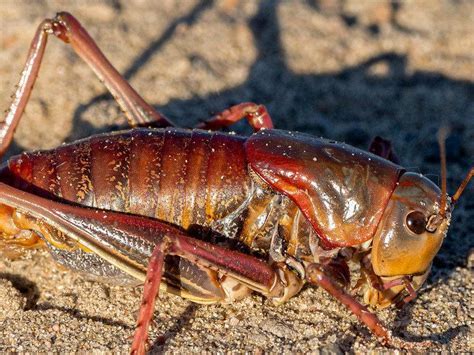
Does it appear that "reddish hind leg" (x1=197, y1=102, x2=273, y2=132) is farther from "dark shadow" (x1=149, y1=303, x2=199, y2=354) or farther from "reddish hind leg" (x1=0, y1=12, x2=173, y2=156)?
"dark shadow" (x1=149, y1=303, x2=199, y2=354)

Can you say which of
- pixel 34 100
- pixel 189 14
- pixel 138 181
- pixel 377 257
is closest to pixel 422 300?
pixel 377 257

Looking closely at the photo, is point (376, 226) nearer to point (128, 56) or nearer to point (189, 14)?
point (128, 56)

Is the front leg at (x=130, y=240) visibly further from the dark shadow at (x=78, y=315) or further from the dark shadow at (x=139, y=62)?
the dark shadow at (x=139, y=62)

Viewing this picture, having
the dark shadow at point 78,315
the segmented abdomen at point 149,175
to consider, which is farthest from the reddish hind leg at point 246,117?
the dark shadow at point 78,315

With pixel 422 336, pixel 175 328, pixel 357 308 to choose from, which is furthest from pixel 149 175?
pixel 422 336

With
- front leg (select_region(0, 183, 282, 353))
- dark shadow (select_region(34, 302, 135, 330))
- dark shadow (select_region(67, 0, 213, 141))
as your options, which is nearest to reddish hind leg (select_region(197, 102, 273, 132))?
dark shadow (select_region(67, 0, 213, 141))
